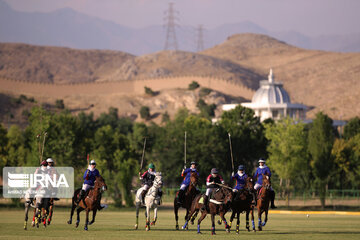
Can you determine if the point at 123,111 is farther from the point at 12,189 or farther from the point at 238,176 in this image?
the point at 238,176

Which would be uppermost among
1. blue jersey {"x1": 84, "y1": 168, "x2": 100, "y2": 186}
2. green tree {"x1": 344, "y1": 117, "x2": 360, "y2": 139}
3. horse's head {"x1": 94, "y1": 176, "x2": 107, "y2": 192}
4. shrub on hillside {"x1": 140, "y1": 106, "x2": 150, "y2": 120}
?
shrub on hillside {"x1": 140, "y1": 106, "x2": 150, "y2": 120}

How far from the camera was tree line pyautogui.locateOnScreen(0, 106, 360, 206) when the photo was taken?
230 feet

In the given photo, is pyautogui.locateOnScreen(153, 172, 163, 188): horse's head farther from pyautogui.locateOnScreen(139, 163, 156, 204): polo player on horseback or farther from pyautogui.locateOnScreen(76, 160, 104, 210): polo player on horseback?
pyautogui.locateOnScreen(76, 160, 104, 210): polo player on horseback

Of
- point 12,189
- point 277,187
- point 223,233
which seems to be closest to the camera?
point 223,233

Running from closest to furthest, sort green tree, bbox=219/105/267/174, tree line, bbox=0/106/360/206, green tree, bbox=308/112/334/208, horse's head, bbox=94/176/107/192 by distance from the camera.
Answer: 1. horse's head, bbox=94/176/107/192
2. tree line, bbox=0/106/360/206
3. green tree, bbox=308/112/334/208
4. green tree, bbox=219/105/267/174

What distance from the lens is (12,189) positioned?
5469 centimetres

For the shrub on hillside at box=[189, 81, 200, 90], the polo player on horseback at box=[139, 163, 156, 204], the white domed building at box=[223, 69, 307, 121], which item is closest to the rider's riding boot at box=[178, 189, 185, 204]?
the polo player on horseback at box=[139, 163, 156, 204]

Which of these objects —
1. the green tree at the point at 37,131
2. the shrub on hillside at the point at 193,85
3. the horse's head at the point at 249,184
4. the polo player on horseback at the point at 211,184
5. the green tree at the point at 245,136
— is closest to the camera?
the polo player on horseback at the point at 211,184

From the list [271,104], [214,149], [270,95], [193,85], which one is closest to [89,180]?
[214,149]

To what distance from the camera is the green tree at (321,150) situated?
7019 centimetres

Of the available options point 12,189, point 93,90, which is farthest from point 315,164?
point 93,90

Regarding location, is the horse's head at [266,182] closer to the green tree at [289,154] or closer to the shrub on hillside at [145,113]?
the green tree at [289,154]

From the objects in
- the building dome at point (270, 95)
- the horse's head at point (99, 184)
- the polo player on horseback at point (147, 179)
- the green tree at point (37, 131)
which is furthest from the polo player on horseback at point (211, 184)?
the building dome at point (270, 95)

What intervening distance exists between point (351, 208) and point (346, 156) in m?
22.0
